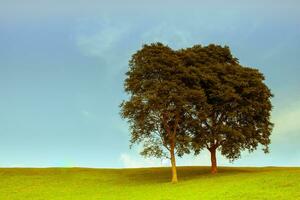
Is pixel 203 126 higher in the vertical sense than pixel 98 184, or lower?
higher

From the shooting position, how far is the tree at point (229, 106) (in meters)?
72.2

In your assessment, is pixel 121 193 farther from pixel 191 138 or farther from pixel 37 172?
pixel 37 172

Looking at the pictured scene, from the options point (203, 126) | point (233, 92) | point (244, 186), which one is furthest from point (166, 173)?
point (244, 186)

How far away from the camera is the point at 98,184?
7006cm

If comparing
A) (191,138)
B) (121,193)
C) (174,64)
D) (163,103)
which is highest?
(174,64)

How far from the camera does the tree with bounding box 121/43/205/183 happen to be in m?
68.5

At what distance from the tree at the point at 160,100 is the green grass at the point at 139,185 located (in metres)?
5.98

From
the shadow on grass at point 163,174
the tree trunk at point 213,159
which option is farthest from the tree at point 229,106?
the shadow on grass at point 163,174

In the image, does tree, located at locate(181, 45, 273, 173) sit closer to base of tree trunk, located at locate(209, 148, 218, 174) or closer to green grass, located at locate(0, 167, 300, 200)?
base of tree trunk, located at locate(209, 148, 218, 174)

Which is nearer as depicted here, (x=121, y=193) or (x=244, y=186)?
(x=244, y=186)

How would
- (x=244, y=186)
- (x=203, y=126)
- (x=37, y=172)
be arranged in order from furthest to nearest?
(x=37, y=172)
(x=203, y=126)
(x=244, y=186)

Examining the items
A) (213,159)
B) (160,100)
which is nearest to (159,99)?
(160,100)

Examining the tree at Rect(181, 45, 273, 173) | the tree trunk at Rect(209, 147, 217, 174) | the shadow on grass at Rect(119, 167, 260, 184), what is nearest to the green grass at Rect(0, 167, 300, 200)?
the shadow on grass at Rect(119, 167, 260, 184)

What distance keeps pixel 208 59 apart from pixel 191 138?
43.4 feet
